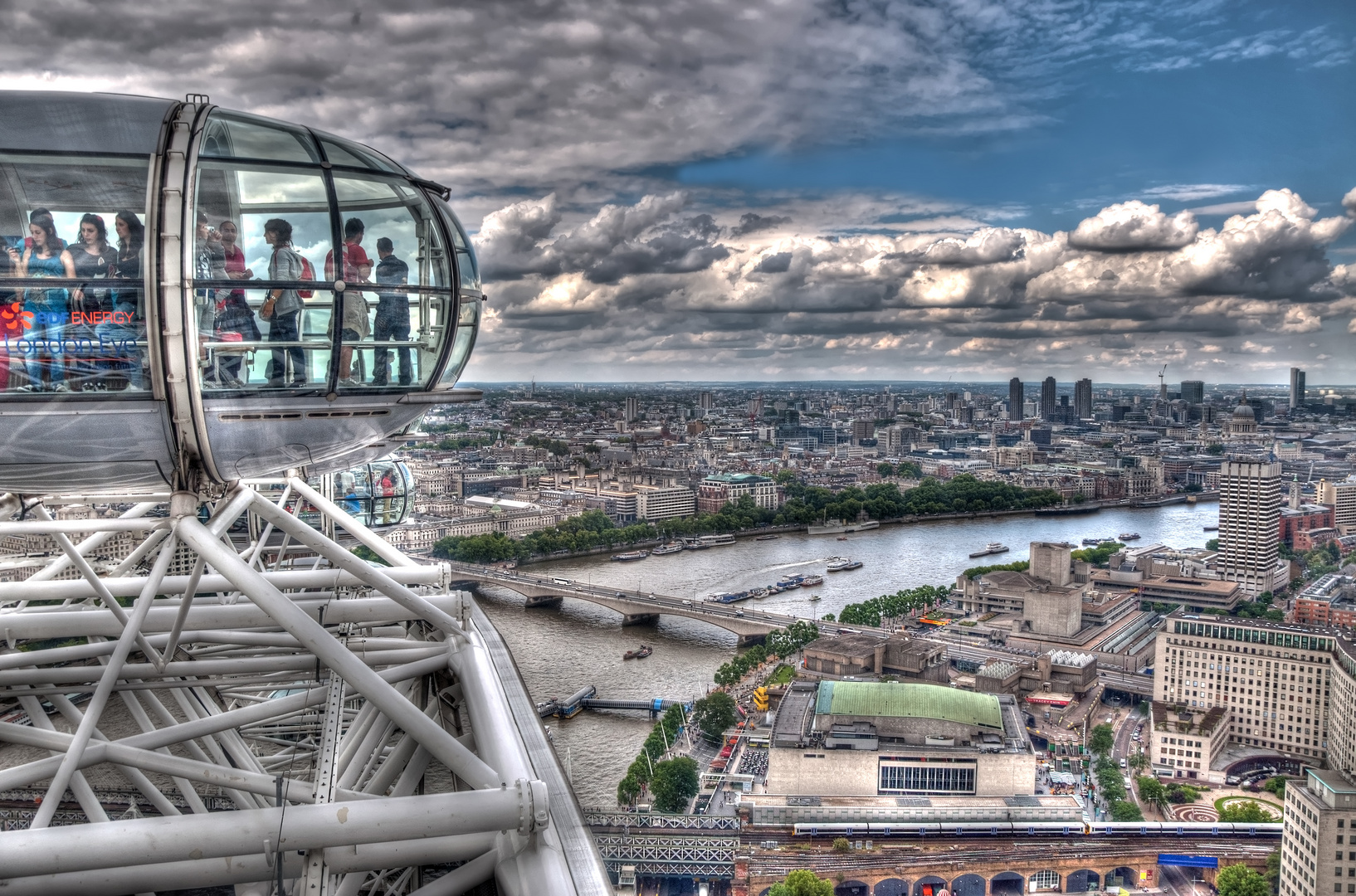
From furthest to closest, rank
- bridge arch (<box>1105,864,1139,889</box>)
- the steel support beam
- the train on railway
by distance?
the train on railway → bridge arch (<box>1105,864,1139,889</box>) → the steel support beam

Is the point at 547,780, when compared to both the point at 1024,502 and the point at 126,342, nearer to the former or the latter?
the point at 126,342

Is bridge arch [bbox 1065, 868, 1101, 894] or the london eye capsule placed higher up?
the london eye capsule

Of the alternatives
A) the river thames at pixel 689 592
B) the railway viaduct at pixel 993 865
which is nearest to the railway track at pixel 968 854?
the railway viaduct at pixel 993 865

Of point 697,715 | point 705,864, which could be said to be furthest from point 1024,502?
point 705,864

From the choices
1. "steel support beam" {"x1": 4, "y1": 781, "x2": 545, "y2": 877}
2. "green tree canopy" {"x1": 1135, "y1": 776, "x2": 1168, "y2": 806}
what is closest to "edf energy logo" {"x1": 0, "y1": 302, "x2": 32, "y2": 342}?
"steel support beam" {"x1": 4, "y1": 781, "x2": 545, "y2": 877}

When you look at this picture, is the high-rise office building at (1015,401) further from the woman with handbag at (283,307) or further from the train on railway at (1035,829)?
the woman with handbag at (283,307)

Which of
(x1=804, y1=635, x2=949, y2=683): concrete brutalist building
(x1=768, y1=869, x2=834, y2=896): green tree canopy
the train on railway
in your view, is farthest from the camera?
(x1=804, y1=635, x2=949, y2=683): concrete brutalist building

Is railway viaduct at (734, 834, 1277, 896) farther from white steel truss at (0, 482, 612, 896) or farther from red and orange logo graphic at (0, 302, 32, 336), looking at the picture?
red and orange logo graphic at (0, 302, 32, 336)
